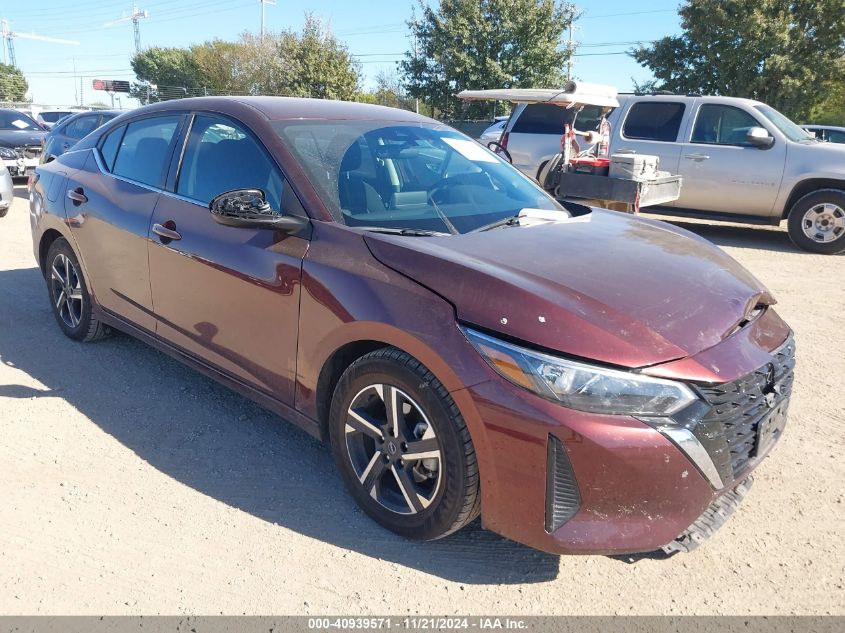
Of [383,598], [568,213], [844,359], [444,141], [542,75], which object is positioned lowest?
[383,598]

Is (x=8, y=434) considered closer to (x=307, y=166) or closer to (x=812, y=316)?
(x=307, y=166)

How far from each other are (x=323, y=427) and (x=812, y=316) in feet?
15.8

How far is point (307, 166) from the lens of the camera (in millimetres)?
3135

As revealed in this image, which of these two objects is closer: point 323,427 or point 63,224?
point 323,427

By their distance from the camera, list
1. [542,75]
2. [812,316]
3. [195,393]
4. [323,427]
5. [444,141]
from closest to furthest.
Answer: [323,427] → [444,141] → [195,393] → [812,316] → [542,75]

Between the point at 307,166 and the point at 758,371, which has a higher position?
the point at 307,166

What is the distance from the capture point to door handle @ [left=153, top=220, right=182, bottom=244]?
3578 millimetres

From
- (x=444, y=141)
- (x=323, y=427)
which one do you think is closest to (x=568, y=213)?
(x=444, y=141)

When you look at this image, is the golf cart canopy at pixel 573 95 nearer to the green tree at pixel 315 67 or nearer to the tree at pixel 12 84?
the green tree at pixel 315 67

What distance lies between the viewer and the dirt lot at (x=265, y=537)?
2453 mm

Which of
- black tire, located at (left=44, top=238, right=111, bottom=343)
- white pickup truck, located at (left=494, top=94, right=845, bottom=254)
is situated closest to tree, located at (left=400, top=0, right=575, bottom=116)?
white pickup truck, located at (left=494, top=94, right=845, bottom=254)

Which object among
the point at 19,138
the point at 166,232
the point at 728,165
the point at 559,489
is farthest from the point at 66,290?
the point at 19,138

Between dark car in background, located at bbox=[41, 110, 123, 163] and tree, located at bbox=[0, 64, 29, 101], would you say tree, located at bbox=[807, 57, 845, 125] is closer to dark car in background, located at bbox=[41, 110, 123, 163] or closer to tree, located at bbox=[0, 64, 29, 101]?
dark car in background, located at bbox=[41, 110, 123, 163]

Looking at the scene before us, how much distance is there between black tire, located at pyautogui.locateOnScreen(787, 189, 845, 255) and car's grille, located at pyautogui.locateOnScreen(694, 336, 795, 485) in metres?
7.35
